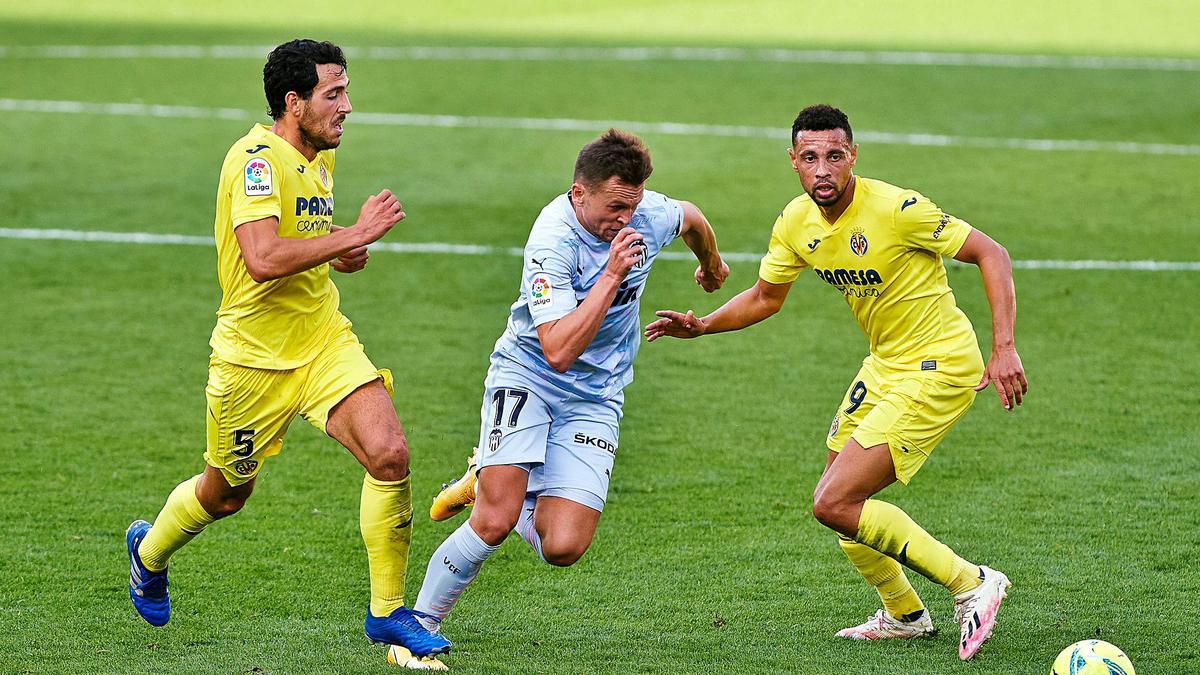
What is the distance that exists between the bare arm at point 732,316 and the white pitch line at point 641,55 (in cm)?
1715

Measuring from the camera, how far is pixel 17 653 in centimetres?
648

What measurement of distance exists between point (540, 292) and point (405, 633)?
4.95ft

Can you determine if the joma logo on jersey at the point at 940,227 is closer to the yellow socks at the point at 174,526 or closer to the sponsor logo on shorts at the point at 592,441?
the sponsor logo on shorts at the point at 592,441

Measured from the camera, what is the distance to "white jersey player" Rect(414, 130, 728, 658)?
629 centimetres

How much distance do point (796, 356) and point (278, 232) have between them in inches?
224

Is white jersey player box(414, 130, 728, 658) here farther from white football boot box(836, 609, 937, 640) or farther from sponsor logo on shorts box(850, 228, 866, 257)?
white football boot box(836, 609, 937, 640)

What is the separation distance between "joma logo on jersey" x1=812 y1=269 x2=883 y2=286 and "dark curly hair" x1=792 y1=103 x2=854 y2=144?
0.57 meters

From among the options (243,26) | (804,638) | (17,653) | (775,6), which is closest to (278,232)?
(17,653)

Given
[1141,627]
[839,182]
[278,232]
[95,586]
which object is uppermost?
[839,182]

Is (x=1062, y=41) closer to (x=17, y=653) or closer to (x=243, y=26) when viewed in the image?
(x=243, y=26)

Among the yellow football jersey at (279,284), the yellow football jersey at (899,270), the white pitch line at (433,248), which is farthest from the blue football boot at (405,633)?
the white pitch line at (433,248)

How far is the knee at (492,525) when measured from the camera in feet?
21.2

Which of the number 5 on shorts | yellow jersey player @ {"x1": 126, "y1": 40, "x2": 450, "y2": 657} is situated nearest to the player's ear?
yellow jersey player @ {"x1": 126, "y1": 40, "x2": 450, "y2": 657}

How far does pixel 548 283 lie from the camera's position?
634cm
